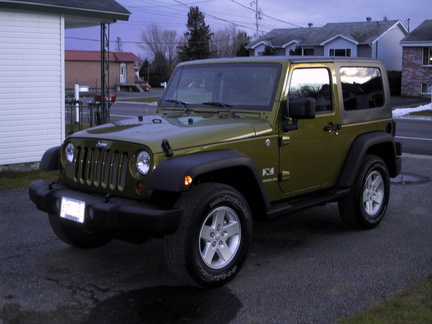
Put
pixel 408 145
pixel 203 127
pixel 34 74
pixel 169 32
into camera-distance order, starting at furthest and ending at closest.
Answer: pixel 169 32
pixel 408 145
pixel 34 74
pixel 203 127

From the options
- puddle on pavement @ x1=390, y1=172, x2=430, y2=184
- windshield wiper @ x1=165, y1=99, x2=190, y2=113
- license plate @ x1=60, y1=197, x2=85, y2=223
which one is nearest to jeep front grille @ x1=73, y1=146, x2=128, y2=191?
license plate @ x1=60, y1=197, x2=85, y2=223

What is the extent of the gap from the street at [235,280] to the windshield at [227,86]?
1520 millimetres

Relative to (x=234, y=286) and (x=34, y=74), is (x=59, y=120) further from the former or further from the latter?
(x=234, y=286)

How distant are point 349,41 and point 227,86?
165 ft

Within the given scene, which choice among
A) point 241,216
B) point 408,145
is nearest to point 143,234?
point 241,216

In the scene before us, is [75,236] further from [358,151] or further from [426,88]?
[426,88]

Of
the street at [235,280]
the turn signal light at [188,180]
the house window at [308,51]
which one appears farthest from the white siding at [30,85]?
the house window at [308,51]

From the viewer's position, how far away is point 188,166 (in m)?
4.45

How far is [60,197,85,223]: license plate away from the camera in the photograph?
471 centimetres

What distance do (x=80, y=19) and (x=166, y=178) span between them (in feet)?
26.4

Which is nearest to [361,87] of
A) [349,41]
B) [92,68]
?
[349,41]

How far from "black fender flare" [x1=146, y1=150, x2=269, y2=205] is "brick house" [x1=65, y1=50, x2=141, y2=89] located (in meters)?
55.1

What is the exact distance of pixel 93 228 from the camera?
4668 millimetres

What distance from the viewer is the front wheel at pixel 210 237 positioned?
449 centimetres
